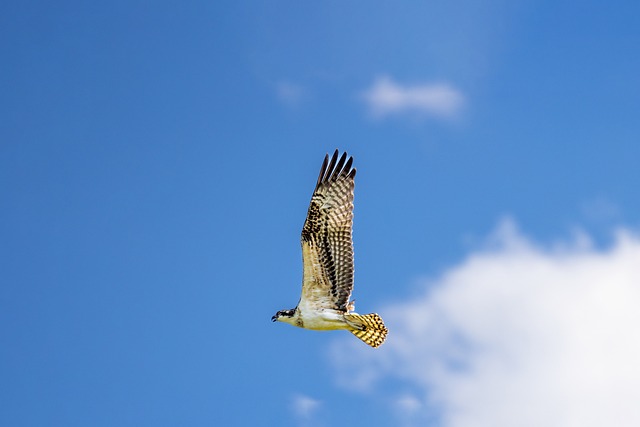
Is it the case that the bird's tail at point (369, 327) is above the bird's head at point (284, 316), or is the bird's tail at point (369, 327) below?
below

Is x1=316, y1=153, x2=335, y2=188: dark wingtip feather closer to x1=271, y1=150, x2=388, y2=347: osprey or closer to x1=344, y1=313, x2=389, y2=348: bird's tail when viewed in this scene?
x1=271, y1=150, x2=388, y2=347: osprey

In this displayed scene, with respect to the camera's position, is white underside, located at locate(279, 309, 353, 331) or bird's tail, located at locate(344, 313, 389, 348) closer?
bird's tail, located at locate(344, 313, 389, 348)

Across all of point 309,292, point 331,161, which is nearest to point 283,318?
point 309,292

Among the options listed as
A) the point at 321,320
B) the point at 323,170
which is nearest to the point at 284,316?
the point at 321,320

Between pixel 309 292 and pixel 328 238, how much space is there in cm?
104

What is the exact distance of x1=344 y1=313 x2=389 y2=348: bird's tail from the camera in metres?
30.4

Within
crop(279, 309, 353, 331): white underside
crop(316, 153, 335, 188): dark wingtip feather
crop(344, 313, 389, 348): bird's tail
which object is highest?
crop(316, 153, 335, 188): dark wingtip feather

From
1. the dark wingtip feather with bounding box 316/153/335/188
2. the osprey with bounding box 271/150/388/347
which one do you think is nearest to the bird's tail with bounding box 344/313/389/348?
the osprey with bounding box 271/150/388/347

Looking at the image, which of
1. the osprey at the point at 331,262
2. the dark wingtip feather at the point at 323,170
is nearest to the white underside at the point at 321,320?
the osprey at the point at 331,262

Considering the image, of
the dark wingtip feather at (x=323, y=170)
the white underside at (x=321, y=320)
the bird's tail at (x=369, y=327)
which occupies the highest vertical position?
the dark wingtip feather at (x=323, y=170)

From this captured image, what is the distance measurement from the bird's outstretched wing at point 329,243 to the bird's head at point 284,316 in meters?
0.36

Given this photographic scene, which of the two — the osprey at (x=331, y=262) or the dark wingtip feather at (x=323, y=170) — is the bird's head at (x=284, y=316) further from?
the dark wingtip feather at (x=323, y=170)

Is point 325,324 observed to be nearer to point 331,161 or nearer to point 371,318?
point 371,318

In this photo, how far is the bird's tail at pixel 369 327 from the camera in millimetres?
30391
